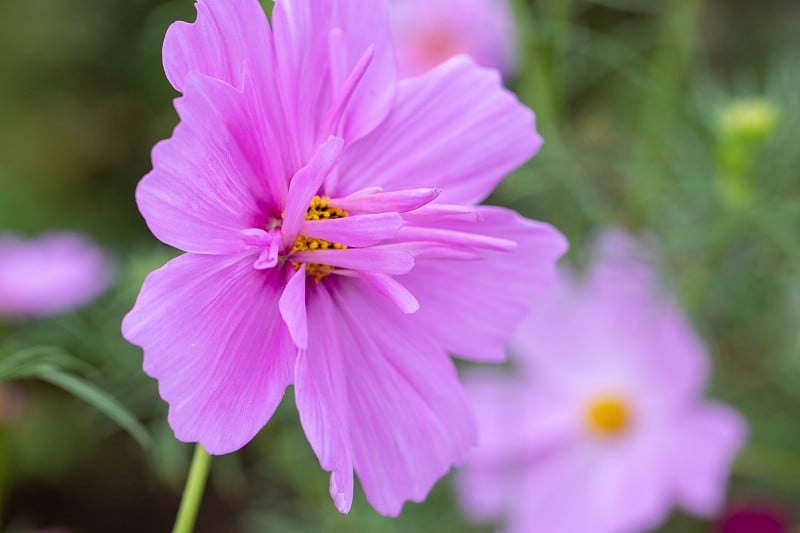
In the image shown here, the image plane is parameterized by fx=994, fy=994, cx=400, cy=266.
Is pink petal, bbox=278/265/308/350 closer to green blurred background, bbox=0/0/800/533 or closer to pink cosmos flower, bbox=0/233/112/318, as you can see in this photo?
green blurred background, bbox=0/0/800/533

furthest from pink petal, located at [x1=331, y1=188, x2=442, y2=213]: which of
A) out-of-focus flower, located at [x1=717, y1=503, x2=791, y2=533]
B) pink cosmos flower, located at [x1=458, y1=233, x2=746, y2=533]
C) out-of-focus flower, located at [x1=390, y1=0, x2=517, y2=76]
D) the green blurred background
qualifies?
out-of-focus flower, located at [x1=390, y1=0, x2=517, y2=76]

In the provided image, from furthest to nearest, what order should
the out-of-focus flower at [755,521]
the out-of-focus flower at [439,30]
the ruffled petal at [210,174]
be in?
1. the out-of-focus flower at [439,30]
2. the out-of-focus flower at [755,521]
3. the ruffled petal at [210,174]

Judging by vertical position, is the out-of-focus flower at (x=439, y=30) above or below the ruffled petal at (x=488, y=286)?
below

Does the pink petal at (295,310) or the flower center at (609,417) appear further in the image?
the flower center at (609,417)

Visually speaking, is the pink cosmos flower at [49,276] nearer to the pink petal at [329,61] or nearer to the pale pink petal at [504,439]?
the pale pink petal at [504,439]

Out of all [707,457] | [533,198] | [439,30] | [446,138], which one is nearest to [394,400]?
[446,138]

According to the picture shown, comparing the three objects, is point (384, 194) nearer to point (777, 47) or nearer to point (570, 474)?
point (570, 474)

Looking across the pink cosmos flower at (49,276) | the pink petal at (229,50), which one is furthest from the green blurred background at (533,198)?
the pink petal at (229,50)
